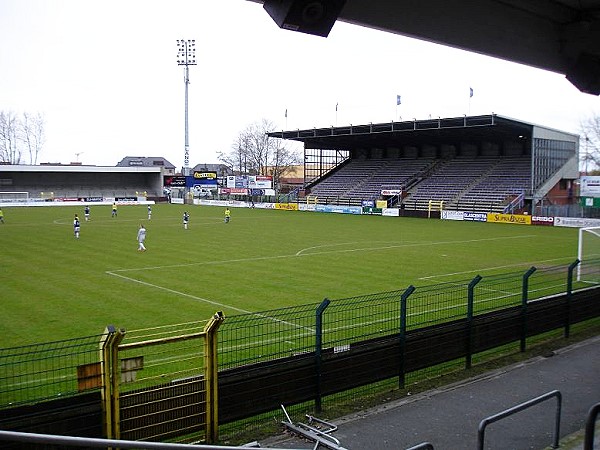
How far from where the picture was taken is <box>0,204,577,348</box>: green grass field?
1652 cm

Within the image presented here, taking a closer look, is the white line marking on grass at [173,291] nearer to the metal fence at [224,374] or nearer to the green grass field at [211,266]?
the green grass field at [211,266]

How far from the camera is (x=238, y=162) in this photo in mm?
126562

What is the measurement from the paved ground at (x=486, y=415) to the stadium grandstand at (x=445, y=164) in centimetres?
4610

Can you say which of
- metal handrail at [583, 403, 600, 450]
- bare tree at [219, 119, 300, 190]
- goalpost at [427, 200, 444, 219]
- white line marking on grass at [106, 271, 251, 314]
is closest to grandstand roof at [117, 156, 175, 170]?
bare tree at [219, 119, 300, 190]

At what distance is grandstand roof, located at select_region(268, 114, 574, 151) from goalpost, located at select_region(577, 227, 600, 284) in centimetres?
3111

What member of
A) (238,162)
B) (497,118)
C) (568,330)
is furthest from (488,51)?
(238,162)

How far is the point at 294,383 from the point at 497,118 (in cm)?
4935

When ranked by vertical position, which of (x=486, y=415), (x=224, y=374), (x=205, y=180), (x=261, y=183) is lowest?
(x=486, y=415)

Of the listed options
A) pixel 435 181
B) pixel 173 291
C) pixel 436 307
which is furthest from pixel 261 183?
pixel 436 307

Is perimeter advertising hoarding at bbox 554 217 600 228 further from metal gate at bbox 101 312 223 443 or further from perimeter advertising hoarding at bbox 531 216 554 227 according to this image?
metal gate at bbox 101 312 223 443

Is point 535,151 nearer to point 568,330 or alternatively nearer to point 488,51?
point 568,330

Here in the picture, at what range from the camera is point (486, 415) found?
8781 millimetres

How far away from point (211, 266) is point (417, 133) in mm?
45194

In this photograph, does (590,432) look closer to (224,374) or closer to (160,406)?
(224,374)
